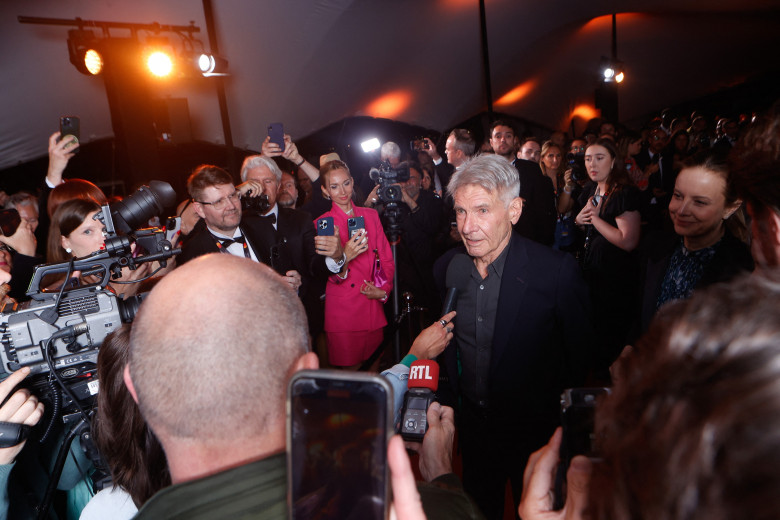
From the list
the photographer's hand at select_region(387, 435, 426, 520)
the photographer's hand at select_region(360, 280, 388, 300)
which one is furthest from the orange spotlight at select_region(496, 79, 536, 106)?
the photographer's hand at select_region(387, 435, 426, 520)

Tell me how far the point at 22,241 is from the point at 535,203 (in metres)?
3.41

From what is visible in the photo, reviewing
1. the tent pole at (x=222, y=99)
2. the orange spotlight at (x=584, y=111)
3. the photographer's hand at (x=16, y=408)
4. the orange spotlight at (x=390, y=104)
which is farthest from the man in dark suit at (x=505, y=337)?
the orange spotlight at (x=584, y=111)

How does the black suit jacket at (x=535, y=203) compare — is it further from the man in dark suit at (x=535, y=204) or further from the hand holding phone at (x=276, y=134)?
the hand holding phone at (x=276, y=134)

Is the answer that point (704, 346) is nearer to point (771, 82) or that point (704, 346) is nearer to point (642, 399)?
point (642, 399)

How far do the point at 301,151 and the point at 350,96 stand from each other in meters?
1.14

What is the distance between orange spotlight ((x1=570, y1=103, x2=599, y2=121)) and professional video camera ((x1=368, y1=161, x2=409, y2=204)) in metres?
10.9

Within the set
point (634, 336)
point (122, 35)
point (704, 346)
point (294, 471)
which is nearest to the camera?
point (704, 346)

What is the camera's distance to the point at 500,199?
72.6 inches

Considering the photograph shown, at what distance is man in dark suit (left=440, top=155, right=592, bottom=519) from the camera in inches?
68.3

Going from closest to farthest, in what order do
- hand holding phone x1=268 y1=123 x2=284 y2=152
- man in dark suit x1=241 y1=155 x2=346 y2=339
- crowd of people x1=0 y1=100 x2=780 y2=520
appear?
crowd of people x1=0 y1=100 x2=780 y2=520 < man in dark suit x1=241 y1=155 x2=346 y2=339 < hand holding phone x1=268 y1=123 x2=284 y2=152

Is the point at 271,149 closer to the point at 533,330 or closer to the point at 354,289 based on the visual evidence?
the point at 354,289

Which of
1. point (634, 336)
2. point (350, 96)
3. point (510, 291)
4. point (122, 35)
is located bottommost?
point (634, 336)

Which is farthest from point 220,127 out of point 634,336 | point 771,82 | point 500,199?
point 771,82

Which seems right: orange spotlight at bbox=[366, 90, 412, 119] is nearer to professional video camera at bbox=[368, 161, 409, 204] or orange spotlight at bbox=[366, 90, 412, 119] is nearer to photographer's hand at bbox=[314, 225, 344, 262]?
professional video camera at bbox=[368, 161, 409, 204]
